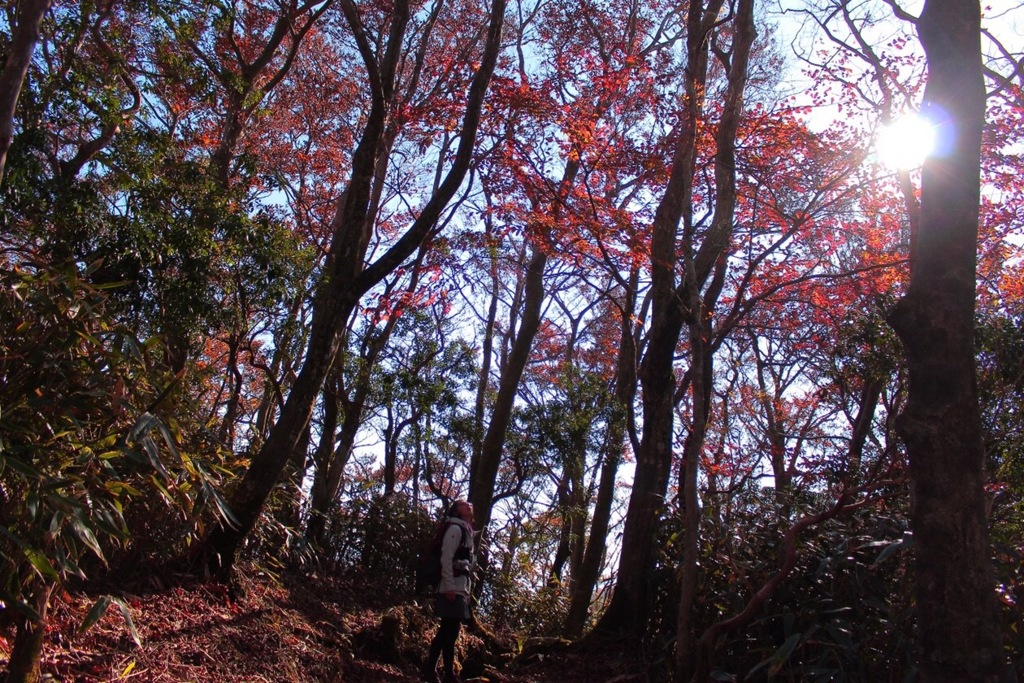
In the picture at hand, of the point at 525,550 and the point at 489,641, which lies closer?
the point at 489,641

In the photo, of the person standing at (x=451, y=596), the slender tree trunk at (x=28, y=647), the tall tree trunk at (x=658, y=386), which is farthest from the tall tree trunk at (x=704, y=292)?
the slender tree trunk at (x=28, y=647)

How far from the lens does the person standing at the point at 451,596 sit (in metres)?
6.64

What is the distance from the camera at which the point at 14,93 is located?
5.32 m

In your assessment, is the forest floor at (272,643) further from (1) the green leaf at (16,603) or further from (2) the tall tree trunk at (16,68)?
(2) the tall tree trunk at (16,68)

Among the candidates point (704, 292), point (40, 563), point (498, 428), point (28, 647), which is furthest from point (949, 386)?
point (498, 428)

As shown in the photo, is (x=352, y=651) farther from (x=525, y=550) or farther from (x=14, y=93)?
(x=525, y=550)

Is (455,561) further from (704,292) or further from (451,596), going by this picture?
(704,292)

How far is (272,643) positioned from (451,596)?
59.0 inches

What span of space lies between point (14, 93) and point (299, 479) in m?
5.65

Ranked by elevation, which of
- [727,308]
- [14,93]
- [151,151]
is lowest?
[14,93]

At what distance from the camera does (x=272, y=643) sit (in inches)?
253

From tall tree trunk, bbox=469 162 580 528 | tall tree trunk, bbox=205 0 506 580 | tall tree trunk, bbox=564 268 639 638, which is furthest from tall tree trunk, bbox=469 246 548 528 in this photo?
tall tree trunk, bbox=205 0 506 580

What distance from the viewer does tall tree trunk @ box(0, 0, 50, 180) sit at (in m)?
5.25

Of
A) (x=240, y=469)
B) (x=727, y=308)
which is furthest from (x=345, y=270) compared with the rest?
(x=727, y=308)
